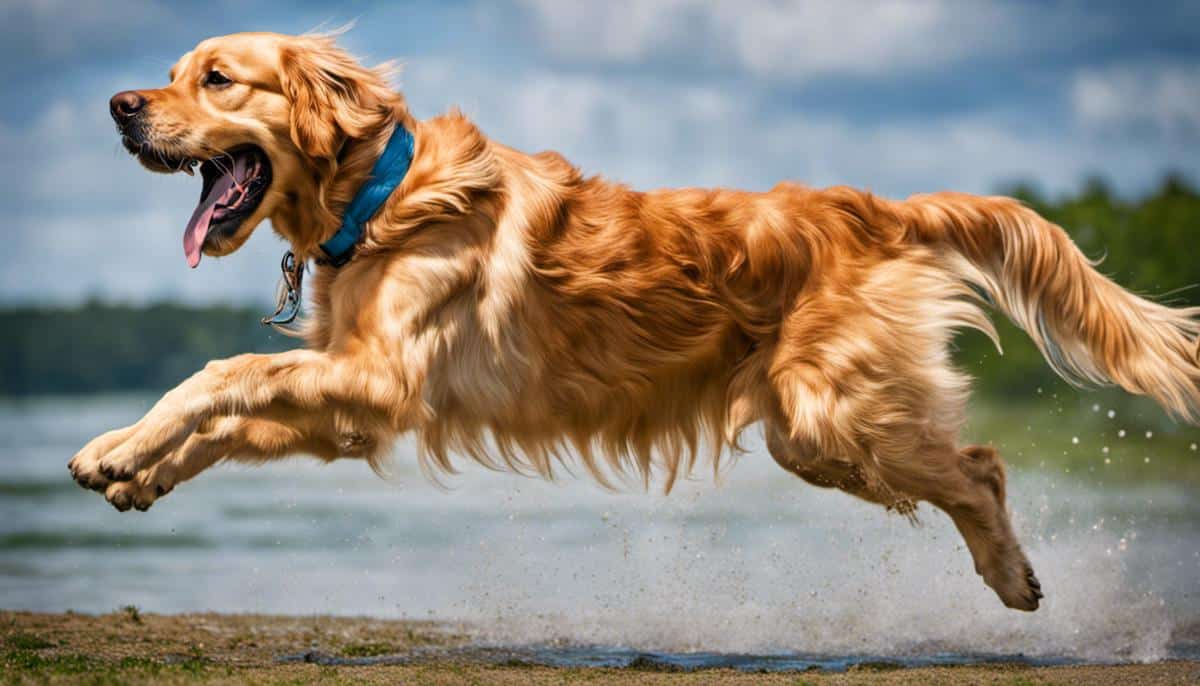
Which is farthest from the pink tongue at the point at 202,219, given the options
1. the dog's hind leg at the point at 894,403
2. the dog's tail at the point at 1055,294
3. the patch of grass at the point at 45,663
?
the dog's tail at the point at 1055,294

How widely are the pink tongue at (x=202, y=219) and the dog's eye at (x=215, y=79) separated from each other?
33 centimetres

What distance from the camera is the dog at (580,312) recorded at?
546 cm

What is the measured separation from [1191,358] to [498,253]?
317cm

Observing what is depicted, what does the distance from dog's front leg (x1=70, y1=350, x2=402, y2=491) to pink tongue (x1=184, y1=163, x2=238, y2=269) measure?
511mm

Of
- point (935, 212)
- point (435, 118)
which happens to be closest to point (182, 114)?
point (435, 118)

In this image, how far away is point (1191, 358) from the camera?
6.10 m

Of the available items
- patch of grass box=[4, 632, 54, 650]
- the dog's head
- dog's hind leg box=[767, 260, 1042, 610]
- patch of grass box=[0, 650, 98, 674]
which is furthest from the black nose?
dog's hind leg box=[767, 260, 1042, 610]

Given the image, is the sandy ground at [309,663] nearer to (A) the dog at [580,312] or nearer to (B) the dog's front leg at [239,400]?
(A) the dog at [580,312]

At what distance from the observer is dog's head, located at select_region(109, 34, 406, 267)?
5434 mm

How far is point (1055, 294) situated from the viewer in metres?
6.33

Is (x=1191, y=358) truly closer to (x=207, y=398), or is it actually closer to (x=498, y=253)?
(x=498, y=253)

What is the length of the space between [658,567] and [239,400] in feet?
14.6

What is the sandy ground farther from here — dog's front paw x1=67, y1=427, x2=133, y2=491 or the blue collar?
the blue collar

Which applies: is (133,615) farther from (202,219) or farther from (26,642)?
(202,219)
